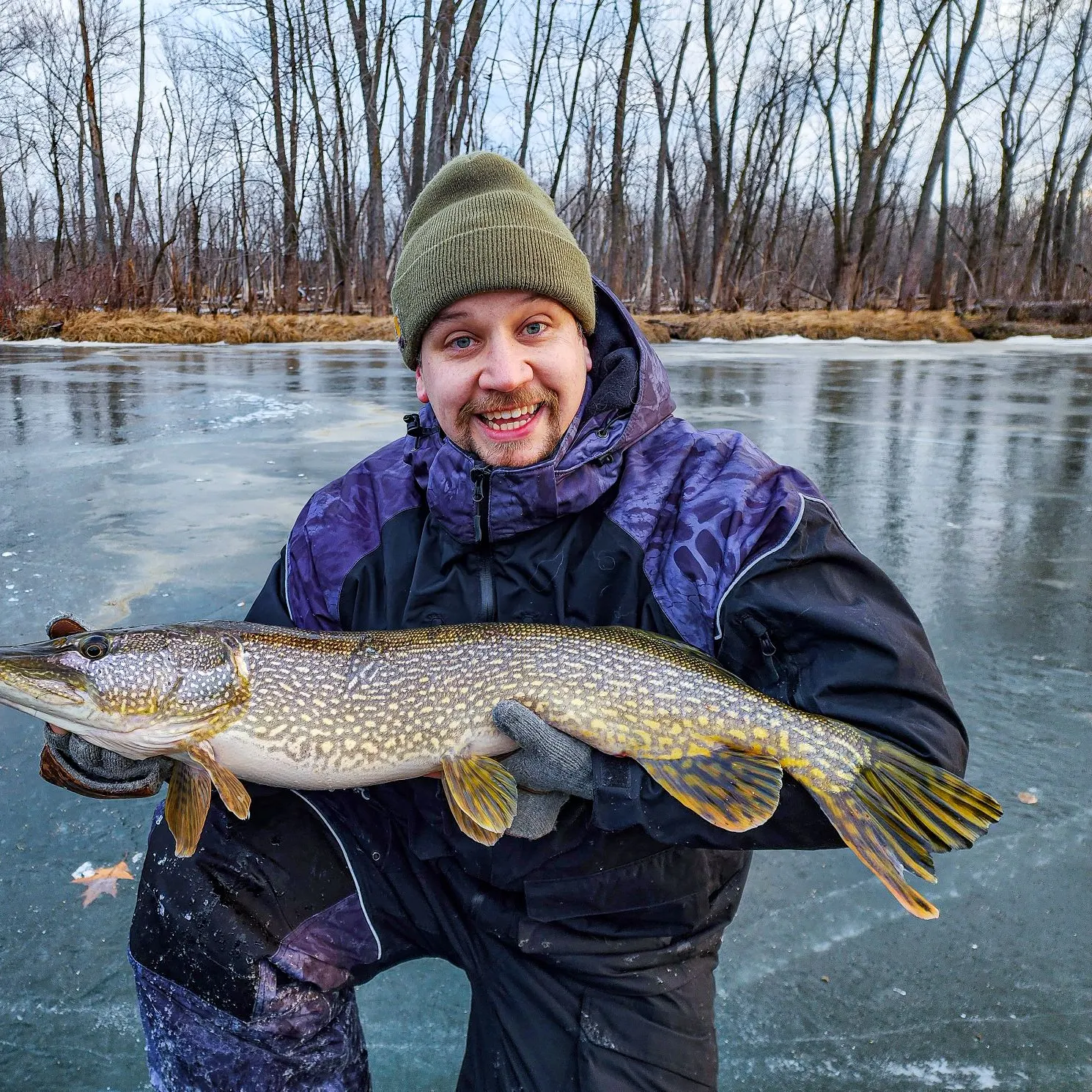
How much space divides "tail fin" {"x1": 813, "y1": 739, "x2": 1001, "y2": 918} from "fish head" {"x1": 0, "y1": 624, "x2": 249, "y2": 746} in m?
1.21

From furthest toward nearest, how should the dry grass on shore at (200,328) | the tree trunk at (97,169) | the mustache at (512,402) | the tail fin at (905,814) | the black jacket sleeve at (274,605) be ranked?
the tree trunk at (97,169) → the dry grass on shore at (200,328) → the black jacket sleeve at (274,605) → the mustache at (512,402) → the tail fin at (905,814)

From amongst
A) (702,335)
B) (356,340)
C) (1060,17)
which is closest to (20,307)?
(356,340)

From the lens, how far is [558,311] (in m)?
2.05

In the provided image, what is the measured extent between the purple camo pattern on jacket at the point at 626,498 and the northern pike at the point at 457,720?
A: 180 millimetres

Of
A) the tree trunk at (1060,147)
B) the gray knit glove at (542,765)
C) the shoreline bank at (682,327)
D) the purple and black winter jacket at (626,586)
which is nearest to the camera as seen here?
the purple and black winter jacket at (626,586)

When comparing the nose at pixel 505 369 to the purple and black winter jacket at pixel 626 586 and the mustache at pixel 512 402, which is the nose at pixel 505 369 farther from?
the purple and black winter jacket at pixel 626 586

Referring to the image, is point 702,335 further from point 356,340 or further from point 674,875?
point 674,875

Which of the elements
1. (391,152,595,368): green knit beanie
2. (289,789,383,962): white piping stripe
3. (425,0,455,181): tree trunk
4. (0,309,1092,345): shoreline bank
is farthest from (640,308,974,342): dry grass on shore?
(289,789,383,962): white piping stripe

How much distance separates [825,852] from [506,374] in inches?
59.4

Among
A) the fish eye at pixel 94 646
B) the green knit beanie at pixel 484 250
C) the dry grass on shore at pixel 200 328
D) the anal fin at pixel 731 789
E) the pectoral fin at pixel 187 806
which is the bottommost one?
the pectoral fin at pixel 187 806

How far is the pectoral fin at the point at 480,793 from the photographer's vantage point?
167 centimetres

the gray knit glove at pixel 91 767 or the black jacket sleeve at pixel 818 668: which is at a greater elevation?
the black jacket sleeve at pixel 818 668

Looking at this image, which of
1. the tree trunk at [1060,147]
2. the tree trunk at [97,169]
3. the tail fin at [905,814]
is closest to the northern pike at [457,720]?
the tail fin at [905,814]

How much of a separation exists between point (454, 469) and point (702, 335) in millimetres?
21323
